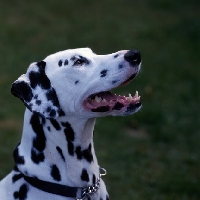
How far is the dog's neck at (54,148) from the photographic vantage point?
3480mm

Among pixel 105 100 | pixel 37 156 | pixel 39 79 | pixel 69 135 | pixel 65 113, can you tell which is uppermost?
pixel 39 79

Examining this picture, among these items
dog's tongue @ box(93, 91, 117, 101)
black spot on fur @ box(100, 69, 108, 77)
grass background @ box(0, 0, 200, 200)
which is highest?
black spot on fur @ box(100, 69, 108, 77)

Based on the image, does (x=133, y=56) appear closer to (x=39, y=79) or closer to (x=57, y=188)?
(x=39, y=79)

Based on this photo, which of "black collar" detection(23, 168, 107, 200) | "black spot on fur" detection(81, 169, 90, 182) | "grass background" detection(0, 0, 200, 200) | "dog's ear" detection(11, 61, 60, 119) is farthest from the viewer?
"grass background" detection(0, 0, 200, 200)

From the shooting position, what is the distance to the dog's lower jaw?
11.4 ft

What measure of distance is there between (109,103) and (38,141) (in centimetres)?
55

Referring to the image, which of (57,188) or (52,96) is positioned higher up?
(52,96)

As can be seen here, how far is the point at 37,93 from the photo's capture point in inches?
134

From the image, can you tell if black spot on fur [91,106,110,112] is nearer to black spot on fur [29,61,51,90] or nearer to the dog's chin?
the dog's chin

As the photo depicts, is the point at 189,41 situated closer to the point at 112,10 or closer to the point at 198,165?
the point at 112,10

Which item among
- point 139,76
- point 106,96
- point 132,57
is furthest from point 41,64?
point 139,76

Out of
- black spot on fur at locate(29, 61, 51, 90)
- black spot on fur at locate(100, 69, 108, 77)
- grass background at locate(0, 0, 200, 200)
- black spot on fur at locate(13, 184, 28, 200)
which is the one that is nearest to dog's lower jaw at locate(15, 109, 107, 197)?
black spot on fur at locate(13, 184, 28, 200)

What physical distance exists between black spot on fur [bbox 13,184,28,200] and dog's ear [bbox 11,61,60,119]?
1.82 feet

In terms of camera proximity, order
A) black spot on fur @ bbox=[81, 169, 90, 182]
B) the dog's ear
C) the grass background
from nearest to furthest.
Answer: the dog's ear → black spot on fur @ bbox=[81, 169, 90, 182] → the grass background
